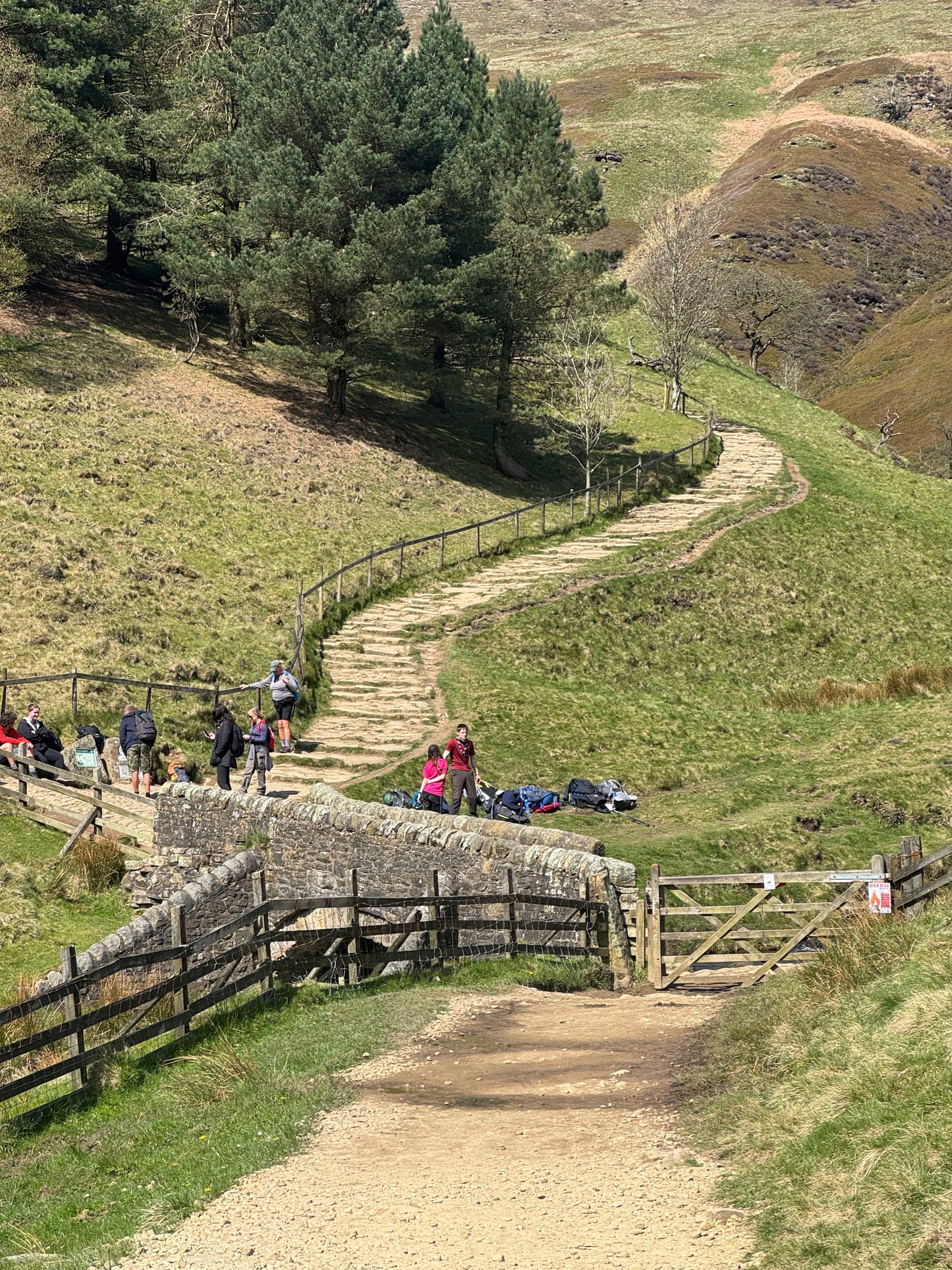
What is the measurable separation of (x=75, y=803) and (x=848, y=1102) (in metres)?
17.1

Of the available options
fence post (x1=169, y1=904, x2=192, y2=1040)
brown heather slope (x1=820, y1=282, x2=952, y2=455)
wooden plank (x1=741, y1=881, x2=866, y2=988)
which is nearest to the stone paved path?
wooden plank (x1=741, y1=881, x2=866, y2=988)

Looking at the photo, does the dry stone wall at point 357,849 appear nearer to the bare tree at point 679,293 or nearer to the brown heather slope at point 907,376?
the bare tree at point 679,293

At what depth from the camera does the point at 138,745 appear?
23391 millimetres

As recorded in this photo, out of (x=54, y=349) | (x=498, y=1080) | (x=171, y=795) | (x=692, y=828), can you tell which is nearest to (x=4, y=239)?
(x=54, y=349)

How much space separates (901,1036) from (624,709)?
2014 cm

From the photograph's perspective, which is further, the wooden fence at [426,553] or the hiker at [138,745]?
the wooden fence at [426,553]

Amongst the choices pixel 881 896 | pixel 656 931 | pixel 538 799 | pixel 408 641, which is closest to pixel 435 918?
pixel 656 931

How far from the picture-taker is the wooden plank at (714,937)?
1455 cm

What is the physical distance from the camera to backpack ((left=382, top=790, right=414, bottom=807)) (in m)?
21.4

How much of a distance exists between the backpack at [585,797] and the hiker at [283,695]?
18.5 ft

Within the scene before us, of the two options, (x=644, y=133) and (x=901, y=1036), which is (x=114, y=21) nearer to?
(x=901, y=1036)

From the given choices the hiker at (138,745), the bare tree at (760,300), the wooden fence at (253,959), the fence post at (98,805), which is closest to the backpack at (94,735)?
the hiker at (138,745)

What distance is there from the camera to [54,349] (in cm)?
4575

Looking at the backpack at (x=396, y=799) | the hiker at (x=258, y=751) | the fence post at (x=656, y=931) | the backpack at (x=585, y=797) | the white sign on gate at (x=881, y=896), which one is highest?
the white sign on gate at (x=881, y=896)
